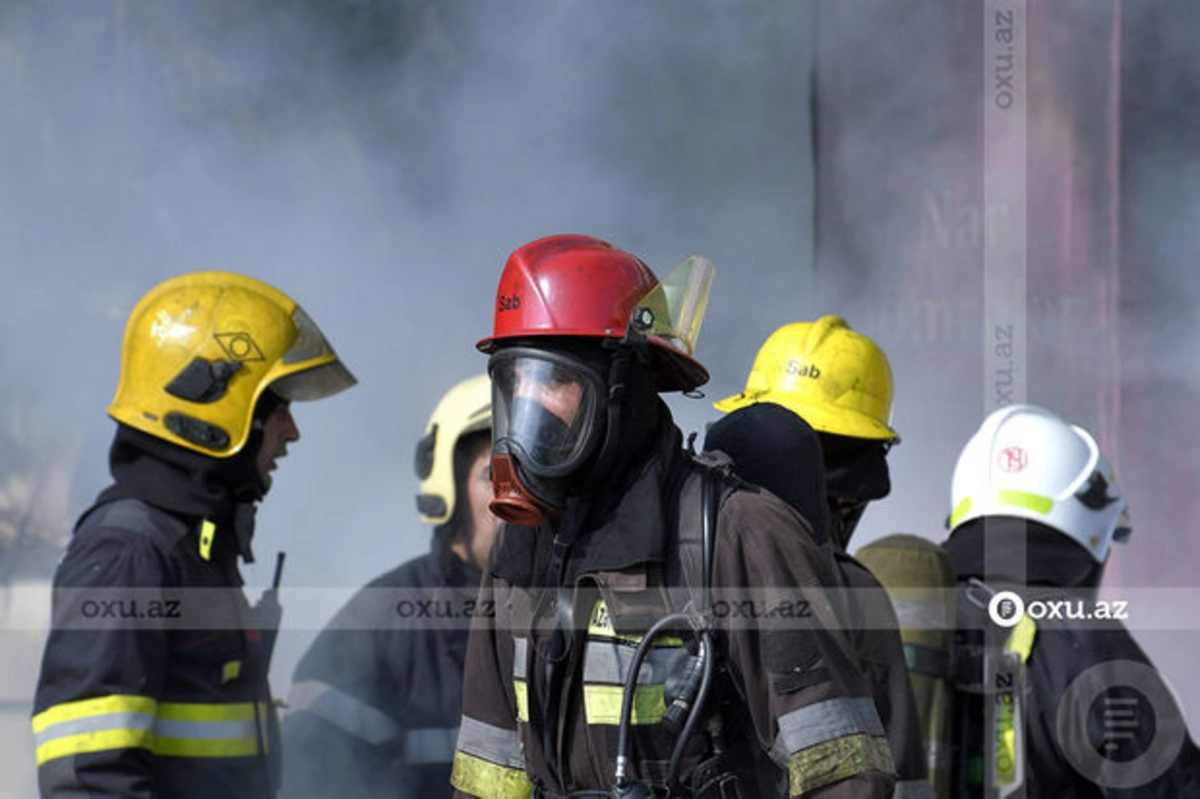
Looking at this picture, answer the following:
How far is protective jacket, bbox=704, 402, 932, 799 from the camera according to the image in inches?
105

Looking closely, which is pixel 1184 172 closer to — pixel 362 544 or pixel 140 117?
pixel 362 544

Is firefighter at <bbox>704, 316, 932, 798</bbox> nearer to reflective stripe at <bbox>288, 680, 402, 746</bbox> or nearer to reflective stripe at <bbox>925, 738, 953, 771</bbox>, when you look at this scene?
reflective stripe at <bbox>925, 738, 953, 771</bbox>

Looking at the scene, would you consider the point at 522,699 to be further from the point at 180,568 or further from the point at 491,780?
the point at 180,568

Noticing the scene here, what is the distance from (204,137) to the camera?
5785 millimetres

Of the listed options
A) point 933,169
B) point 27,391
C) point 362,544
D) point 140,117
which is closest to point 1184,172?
point 933,169

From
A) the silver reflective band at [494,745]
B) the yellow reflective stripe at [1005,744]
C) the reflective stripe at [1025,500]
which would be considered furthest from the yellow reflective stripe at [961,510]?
the silver reflective band at [494,745]

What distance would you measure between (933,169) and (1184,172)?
36.9 inches

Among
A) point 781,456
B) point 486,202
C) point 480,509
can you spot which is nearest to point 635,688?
point 781,456

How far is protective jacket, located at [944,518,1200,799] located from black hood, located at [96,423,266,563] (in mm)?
1836

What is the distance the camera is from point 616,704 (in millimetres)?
2422

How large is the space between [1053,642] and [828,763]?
1.53 metres

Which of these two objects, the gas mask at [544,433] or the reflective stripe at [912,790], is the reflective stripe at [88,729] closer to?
the gas mask at [544,433]

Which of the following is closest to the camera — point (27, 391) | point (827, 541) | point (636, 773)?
point (636, 773)

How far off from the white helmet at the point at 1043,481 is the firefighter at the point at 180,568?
1.75m
